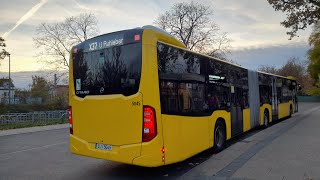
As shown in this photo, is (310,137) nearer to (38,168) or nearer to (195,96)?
(195,96)

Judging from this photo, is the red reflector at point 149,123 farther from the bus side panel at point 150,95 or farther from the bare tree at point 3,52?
the bare tree at point 3,52

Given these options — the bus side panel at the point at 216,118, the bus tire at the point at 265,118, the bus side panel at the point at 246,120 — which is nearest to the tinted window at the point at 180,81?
the bus side panel at the point at 216,118

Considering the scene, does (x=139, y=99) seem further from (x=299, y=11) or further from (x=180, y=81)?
(x=299, y=11)

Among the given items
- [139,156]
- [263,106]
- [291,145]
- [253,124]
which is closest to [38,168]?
[139,156]

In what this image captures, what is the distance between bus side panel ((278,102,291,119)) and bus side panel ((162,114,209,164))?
1322cm

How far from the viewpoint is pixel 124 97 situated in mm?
6906

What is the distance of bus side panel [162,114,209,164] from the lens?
6.99 m

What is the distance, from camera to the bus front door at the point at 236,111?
37.9ft

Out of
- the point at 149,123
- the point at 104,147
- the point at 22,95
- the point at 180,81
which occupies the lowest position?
the point at 104,147

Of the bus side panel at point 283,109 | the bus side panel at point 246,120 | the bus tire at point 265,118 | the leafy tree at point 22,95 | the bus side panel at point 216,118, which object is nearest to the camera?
the bus side panel at point 216,118

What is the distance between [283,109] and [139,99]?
1713cm

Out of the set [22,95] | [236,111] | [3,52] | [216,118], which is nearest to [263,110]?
[236,111]

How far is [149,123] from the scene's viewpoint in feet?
21.8

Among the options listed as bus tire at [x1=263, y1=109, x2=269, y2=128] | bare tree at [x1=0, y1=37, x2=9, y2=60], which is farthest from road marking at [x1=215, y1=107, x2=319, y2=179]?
bare tree at [x1=0, y1=37, x2=9, y2=60]
